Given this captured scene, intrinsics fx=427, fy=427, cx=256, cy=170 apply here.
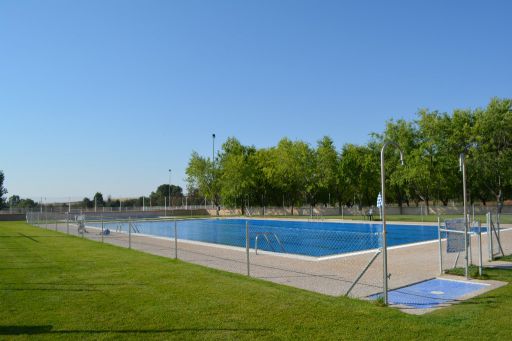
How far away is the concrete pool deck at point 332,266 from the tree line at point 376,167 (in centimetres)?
2768

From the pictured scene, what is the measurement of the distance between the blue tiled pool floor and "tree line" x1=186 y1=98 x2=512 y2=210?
3445 centimetres

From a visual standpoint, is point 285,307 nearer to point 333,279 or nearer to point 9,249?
point 333,279

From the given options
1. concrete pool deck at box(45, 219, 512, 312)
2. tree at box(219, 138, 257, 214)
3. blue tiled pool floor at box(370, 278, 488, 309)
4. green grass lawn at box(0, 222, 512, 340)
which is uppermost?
tree at box(219, 138, 257, 214)

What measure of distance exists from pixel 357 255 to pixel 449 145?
33.7m

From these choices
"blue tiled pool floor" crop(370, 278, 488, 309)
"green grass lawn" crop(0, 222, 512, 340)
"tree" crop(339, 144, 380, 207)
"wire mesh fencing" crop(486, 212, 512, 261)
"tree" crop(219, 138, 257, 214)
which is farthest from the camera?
"tree" crop(219, 138, 257, 214)

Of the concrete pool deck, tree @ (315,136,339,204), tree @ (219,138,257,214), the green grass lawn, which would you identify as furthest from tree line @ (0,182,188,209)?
the green grass lawn

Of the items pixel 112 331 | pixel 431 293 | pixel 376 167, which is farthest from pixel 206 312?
pixel 376 167

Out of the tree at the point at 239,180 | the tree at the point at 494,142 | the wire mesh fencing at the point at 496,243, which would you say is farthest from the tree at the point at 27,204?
the wire mesh fencing at the point at 496,243

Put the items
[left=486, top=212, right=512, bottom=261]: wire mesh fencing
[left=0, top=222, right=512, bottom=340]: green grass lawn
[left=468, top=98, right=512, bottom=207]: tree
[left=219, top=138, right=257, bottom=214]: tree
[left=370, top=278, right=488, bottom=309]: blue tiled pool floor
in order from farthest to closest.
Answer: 1. [left=219, top=138, right=257, bottom=214]: tree
2. [left=468, top=98, right=512, bottom=207]: tree
3. [left=486, top=212, right=512, bottom=261]: wire mesh fencing
4. [left=370, top=278, right=488, bottom=309]: blue tiled pool floor
5. [left=0, top=222, right=512, bottom=340]: green grass lawn

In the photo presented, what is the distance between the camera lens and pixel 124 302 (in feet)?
22.7

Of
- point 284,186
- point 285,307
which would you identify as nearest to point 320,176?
point 284,186

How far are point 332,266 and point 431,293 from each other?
13.2ft

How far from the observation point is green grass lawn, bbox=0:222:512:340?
5289mm

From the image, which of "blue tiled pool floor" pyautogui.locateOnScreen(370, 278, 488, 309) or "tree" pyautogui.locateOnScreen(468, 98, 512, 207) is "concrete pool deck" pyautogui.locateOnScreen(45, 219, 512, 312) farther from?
"tree" pyautogui.locateOnScreen(468, 98, 512, 207)
